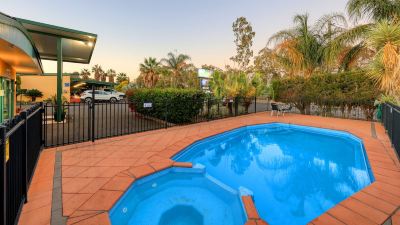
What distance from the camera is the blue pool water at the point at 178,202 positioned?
2.69 metres

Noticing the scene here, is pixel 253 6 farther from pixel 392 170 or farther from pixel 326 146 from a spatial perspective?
pixel 392 170

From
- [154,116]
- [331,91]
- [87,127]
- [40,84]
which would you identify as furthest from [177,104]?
[40,84]

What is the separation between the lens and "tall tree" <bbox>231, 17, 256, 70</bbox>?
29375 millimetres

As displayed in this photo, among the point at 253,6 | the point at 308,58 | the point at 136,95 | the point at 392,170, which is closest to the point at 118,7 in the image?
the point at 136,95

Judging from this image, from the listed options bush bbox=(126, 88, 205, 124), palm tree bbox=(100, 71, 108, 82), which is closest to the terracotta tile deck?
bush bbox=(126, 88, 205, 124)

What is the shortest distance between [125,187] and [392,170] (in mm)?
5030

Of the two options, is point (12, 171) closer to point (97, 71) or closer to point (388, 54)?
point (388, 54)

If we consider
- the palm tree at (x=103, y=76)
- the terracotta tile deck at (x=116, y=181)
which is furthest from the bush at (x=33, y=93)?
the palm tree at (x=103, y=76)

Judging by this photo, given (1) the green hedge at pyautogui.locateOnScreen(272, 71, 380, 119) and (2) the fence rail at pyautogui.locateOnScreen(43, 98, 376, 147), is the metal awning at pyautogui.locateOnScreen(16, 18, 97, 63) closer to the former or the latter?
(2) the fence rail at pyautogui.locateOnScreen(43, 98, 376, 147)

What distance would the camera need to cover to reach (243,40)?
30.1 meters

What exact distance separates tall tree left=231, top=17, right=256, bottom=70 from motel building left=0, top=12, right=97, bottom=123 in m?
23.0

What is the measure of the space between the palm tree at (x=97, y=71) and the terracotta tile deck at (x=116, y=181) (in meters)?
61.6

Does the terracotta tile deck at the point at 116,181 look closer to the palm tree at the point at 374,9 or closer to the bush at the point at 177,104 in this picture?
the bush at the point at 177,104

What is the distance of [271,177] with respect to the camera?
14.2 feet
